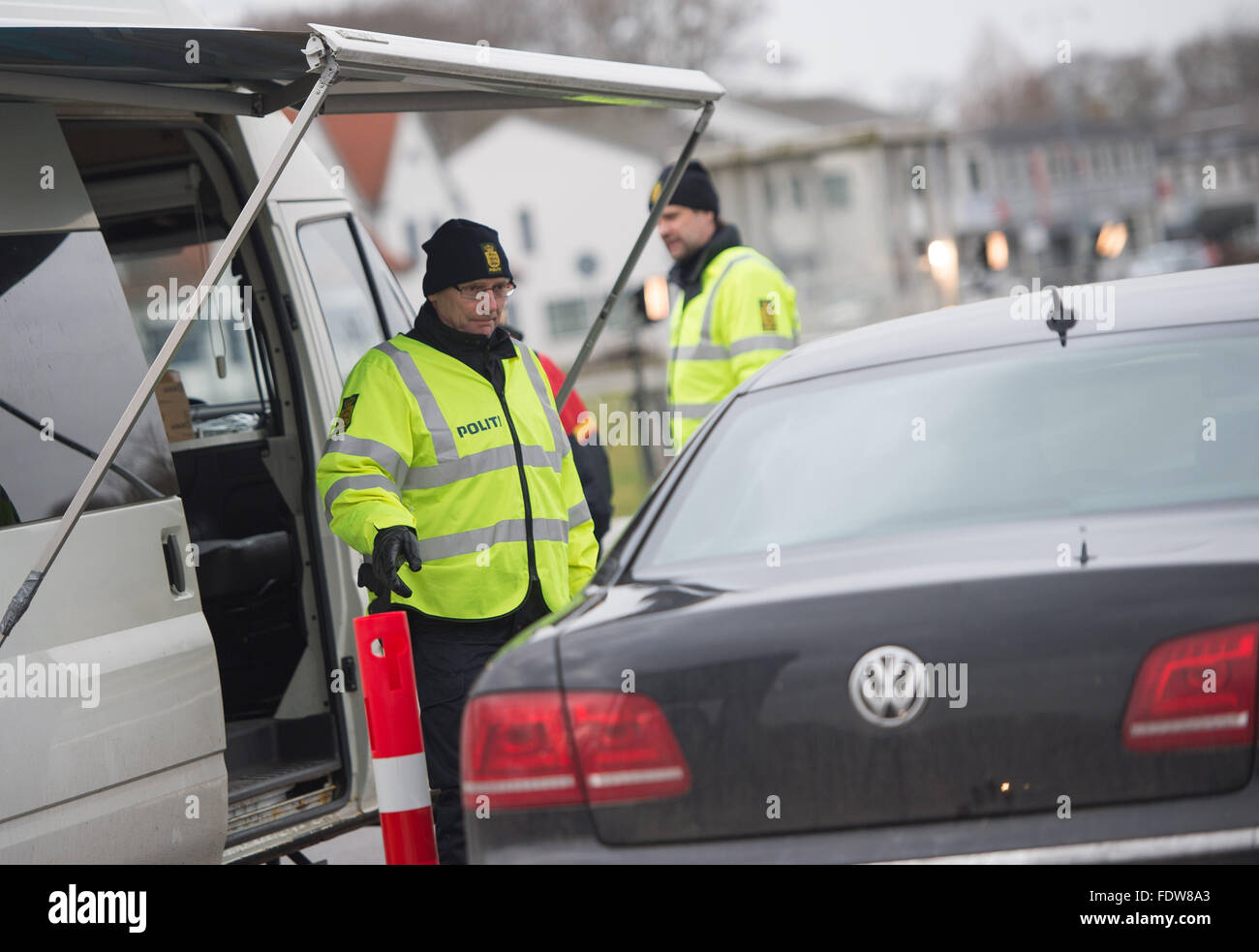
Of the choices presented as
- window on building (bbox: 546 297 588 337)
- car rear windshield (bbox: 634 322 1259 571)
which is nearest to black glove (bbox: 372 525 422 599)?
car rear windshield (bbox: 634 322 1259 571)

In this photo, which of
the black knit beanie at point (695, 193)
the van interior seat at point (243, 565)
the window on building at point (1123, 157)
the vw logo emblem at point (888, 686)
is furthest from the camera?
the window on building at point (1123, 157)

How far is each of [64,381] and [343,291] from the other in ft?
5.28

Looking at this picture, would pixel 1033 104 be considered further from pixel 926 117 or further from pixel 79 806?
pixel 79 806

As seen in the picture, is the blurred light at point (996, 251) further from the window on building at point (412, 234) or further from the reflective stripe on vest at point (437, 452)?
the window on building at point (412, 234)

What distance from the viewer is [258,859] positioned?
495 centimetres

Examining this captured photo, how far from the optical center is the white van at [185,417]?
4.00 m

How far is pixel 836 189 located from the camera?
66438 millimetres

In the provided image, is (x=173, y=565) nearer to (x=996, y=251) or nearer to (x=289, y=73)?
(x=289, y=73)

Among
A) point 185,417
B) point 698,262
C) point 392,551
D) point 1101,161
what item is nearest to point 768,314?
point 698,262

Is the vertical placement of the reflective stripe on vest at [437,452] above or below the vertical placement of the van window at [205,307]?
below

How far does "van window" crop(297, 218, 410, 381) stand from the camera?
5.62 m

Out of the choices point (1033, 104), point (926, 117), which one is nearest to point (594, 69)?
point (926, 117)

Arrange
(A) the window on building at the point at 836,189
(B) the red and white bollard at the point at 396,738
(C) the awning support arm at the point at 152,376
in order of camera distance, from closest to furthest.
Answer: (C) the awning support arm at the point at 152,376
(B) the red and white bollard at the point at 396,738
(A) the window on building at the point at 836,189

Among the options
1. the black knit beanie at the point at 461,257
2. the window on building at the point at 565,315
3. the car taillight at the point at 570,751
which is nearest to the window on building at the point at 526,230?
the window on building at the point at 565,315
